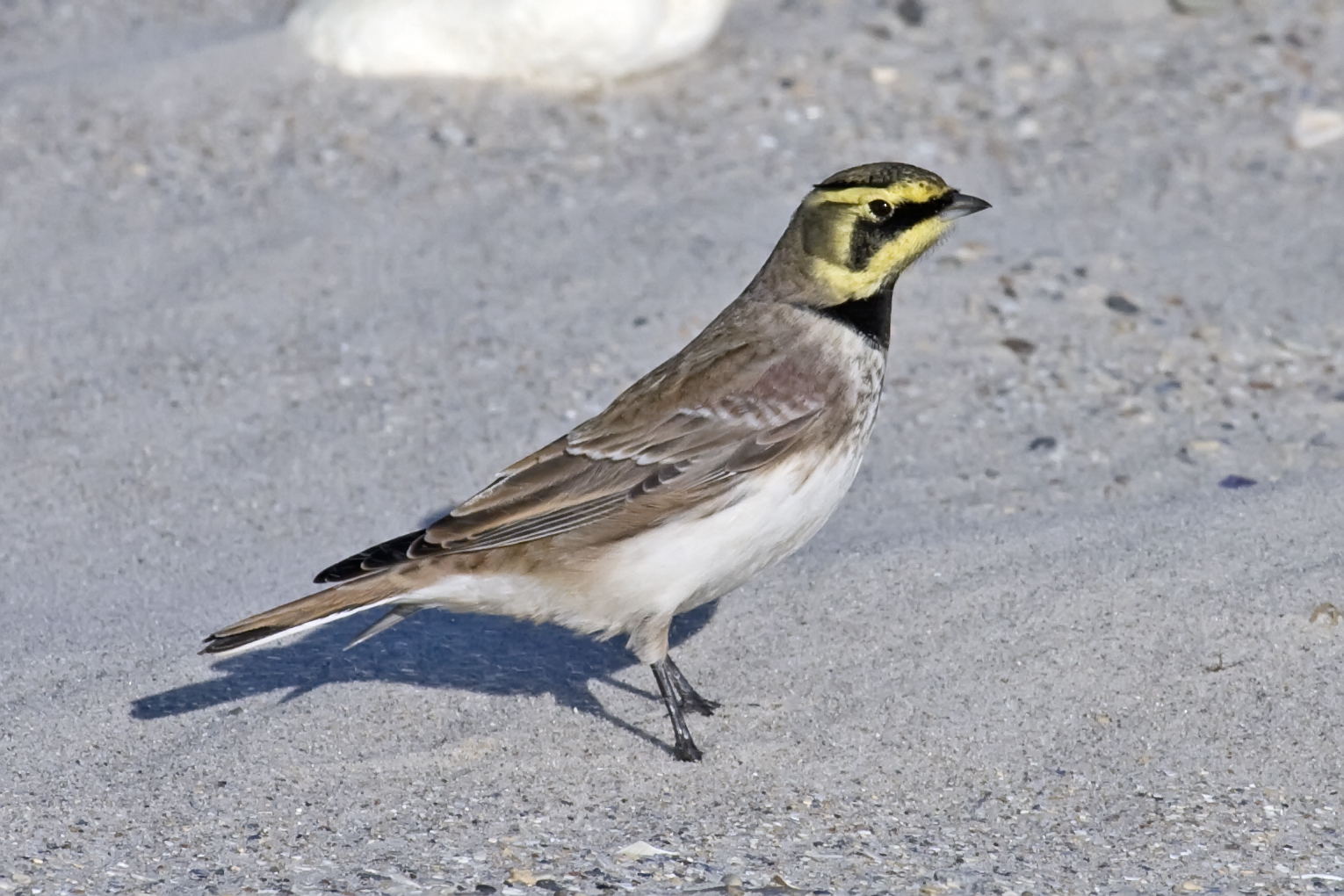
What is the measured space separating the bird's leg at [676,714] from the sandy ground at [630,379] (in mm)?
74

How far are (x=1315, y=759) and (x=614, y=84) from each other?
243 inches

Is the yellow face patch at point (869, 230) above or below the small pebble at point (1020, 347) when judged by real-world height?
above

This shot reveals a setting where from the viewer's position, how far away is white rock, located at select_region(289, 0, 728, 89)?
9.67 metres

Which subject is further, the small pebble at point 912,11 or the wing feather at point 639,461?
the small pebble at point 912,11

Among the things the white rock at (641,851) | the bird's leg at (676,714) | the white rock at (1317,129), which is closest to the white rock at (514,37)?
the white rock at (1317,129)

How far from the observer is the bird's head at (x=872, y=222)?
17.8 feet

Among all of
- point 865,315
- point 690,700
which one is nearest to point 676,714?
point 690,700

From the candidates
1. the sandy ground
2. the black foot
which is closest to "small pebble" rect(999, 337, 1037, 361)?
the sandy ground

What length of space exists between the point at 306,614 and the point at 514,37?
5476 mm

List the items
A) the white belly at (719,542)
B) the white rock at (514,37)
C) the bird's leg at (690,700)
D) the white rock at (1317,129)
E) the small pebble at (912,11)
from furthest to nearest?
the small pebble at (912,11), the white rock at (514,37), the white rock at (1317,129), the bird's leg at (690,700), the white belly at (719,542)

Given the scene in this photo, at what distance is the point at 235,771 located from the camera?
5.09m

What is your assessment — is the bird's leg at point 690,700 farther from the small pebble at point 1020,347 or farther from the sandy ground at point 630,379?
the small pebble at point 1020,347

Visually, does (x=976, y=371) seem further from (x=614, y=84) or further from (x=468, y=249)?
(x=614, y=84)

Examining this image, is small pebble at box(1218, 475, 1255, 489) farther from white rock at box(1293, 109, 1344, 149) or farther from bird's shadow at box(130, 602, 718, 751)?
white rock at box(1293, 109, 1344, 149)
